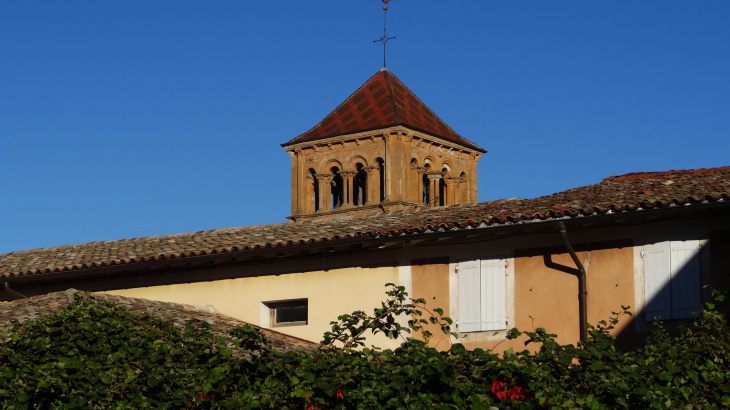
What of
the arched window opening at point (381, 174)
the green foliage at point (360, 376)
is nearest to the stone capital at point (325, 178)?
the arched window opening at point (381, 174)

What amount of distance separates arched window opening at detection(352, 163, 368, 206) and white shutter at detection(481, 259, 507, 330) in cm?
1980

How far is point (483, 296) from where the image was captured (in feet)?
47.5

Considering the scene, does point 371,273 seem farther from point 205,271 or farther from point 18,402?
point 18,402

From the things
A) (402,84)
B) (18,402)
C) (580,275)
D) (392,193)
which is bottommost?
(18,402)

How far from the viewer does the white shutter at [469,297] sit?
14516mm

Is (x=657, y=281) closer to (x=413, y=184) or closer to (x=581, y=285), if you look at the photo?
(x=581, y=285)

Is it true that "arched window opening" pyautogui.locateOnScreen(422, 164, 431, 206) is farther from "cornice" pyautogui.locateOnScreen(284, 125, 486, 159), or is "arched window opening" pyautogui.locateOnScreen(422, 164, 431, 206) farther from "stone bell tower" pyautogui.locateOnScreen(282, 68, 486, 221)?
"cornice" pyautogui.locateOnScreen(284, 125, 486, 159)

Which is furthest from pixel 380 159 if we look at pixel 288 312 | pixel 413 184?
pixel 288 312

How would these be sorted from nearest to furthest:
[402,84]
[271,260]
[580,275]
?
[580,275] < [271,260] < [402,84]

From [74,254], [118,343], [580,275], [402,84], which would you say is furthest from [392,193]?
[118,343]

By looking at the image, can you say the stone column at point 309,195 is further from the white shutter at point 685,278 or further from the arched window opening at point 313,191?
the white shutter at point 685,278

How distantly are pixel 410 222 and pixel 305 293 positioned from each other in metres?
2.09

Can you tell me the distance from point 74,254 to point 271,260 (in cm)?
539

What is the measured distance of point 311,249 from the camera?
15.5 meters
